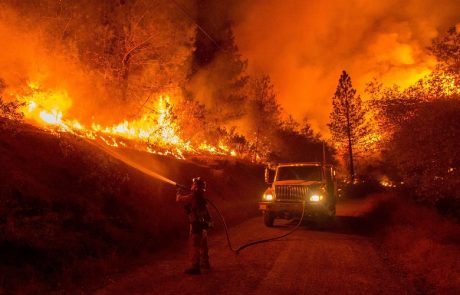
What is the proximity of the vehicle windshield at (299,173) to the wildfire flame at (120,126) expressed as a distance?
8.77 m

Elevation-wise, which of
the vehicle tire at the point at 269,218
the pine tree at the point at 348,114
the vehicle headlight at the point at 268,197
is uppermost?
the pine tree at the point at 348,114

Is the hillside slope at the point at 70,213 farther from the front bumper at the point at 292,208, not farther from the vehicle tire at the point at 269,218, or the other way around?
the front bumper at the point at 292,208

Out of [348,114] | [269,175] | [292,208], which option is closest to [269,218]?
[292,208]

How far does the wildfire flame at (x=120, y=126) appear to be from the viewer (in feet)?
56.0

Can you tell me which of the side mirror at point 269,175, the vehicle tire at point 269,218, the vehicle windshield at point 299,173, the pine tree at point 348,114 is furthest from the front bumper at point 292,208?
the pine tree at point 348,114

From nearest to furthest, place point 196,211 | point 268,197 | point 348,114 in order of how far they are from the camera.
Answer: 1. point 196,211
2. point 268,197
3. point 348,114

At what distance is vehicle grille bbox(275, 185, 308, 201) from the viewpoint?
1503 centimetres

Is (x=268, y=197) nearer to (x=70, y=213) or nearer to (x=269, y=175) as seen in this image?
(x=269, y=175)

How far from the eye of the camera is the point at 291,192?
15.3m

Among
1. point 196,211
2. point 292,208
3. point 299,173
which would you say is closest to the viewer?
point 196,211

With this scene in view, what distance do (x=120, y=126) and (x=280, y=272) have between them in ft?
55.4

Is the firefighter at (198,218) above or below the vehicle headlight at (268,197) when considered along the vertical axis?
below

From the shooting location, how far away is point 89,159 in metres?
11.7

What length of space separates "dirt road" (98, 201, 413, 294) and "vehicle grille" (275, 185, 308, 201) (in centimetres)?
275
